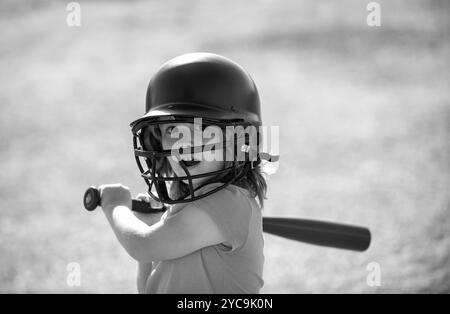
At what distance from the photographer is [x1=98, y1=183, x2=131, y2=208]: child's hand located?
243 centimetres

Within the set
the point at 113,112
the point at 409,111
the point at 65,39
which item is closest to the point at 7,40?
the point at 65,39

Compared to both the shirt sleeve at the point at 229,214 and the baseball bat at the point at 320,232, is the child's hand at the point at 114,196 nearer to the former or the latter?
the shirt sleeve at the point at 229,214

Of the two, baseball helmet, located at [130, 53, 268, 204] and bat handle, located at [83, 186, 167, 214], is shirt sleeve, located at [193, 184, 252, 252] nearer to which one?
baseball helmet, located at [130, 53, 268, 204]

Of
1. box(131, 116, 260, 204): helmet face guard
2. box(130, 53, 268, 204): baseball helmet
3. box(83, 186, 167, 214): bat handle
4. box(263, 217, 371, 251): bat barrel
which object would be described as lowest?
box(263, 217, 371, 251): bat barrel

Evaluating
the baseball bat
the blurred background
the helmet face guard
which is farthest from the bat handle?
the blurred background

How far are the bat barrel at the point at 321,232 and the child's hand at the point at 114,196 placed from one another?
2.36 ft

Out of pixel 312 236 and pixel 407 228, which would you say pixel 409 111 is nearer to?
pixel 407 228

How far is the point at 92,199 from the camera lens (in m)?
2.47

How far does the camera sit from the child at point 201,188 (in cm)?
216

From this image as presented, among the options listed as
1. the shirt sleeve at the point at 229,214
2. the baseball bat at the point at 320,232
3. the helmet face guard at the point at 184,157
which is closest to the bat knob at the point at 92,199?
the helmet face guard at the point at 184,157

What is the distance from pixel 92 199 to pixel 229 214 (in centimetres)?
63

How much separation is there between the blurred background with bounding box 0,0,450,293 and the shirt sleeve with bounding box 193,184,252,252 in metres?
1.87

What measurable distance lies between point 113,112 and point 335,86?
9.51ft

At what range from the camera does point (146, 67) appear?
8.55m
